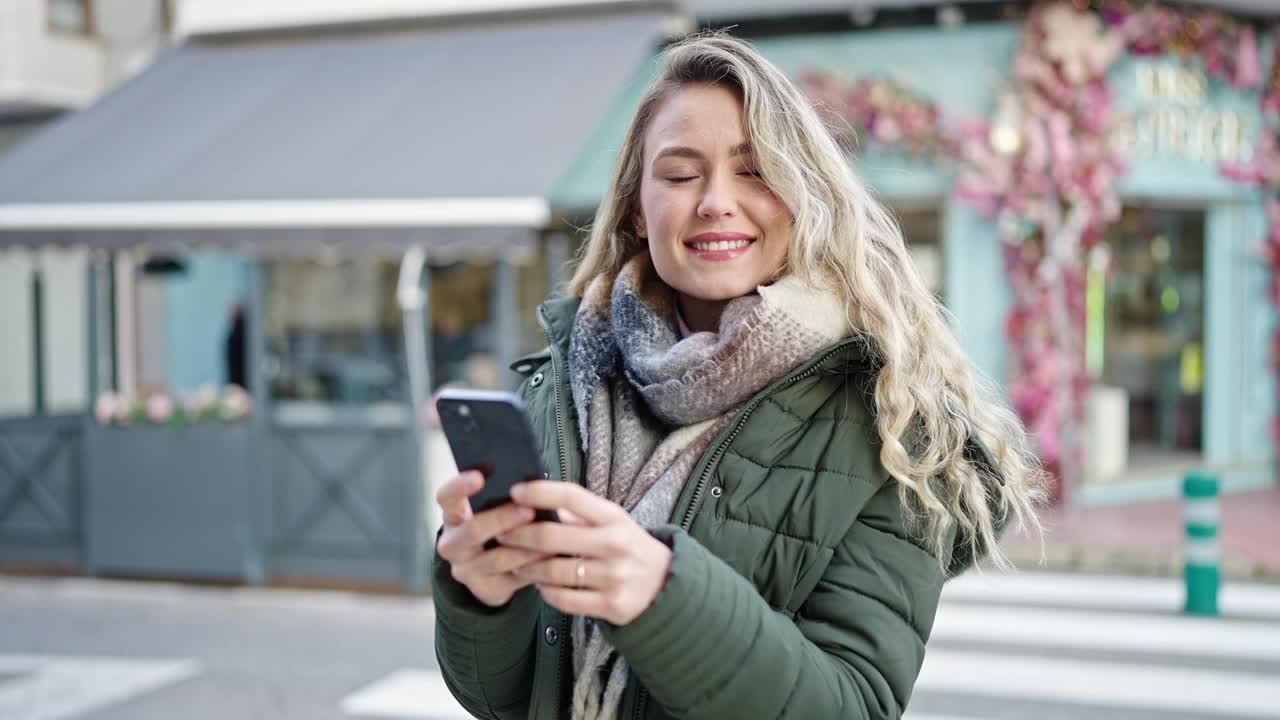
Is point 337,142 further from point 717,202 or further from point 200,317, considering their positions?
point 717,202

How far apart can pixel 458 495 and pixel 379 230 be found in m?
6.71

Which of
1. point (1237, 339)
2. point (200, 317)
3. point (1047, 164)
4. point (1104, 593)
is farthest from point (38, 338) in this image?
point (1237, 339)

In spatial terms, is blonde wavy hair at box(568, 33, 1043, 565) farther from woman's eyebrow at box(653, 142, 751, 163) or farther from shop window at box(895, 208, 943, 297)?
shop window at box(895, 208, 943, 297)

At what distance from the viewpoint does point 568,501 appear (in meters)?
1.31

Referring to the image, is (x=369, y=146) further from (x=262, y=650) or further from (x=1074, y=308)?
(x=1074, y=308)

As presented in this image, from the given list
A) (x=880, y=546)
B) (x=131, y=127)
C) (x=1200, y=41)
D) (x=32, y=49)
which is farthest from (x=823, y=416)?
(x=32, y=49)

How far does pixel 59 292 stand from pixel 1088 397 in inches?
413

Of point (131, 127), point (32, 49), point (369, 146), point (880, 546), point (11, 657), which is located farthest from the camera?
point (32, 49)

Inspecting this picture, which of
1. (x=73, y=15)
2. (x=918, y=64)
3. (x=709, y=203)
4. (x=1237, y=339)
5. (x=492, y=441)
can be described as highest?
(x=73, y=15)

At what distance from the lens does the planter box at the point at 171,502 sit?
28.4ft

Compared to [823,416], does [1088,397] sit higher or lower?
lower

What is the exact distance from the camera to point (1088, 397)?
11.0m

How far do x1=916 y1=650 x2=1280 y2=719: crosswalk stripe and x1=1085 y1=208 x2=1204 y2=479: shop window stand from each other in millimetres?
5736

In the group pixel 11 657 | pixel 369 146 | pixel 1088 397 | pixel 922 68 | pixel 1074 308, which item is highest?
pixel 922 68
